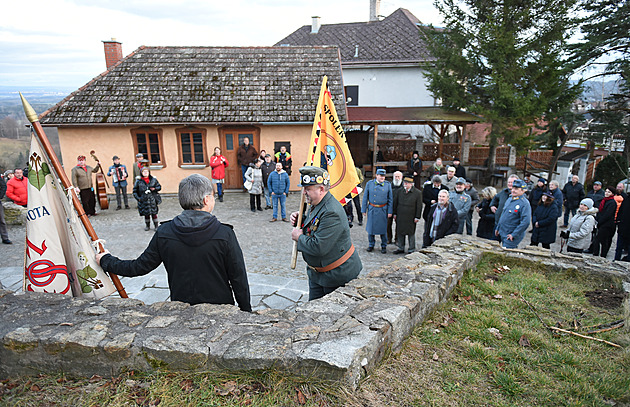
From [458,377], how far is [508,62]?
15.9 m

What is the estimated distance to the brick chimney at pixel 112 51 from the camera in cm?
1731

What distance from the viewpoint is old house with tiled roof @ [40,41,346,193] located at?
14.4 m

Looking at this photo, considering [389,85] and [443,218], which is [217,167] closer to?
[443,218]

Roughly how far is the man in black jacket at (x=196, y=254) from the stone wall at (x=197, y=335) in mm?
170

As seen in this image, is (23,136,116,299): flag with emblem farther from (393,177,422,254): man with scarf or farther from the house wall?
the house wall

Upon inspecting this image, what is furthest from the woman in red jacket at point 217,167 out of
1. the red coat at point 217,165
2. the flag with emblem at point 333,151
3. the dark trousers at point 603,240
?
the dark trousers at point 603,240

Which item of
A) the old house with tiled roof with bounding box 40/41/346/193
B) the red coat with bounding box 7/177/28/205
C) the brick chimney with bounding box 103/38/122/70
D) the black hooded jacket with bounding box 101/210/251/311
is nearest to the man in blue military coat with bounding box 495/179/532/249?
the black hooded jacket with bounding box 101/210/251/311

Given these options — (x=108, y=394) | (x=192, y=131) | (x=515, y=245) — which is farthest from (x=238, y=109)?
(x=108, y=394)

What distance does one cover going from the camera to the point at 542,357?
141 inches

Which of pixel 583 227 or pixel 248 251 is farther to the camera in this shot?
pixel 248 251

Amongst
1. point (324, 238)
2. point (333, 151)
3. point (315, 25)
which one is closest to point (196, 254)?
point (324, 238)

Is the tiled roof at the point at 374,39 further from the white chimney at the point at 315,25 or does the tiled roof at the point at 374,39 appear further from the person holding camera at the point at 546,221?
the person holding camera at the point at 546,221

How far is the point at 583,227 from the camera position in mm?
7680

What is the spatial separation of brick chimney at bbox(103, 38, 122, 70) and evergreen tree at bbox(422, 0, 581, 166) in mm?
14043
